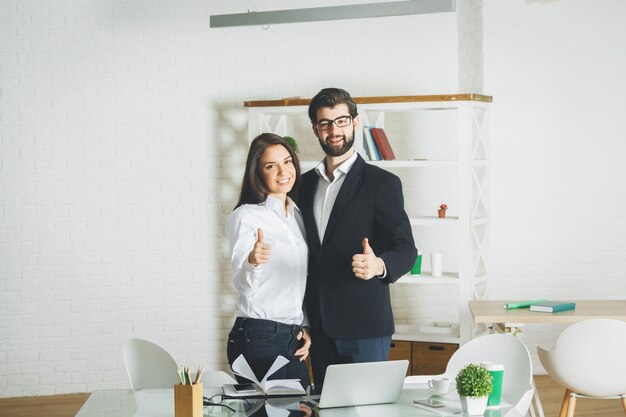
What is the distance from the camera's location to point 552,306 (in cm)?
515

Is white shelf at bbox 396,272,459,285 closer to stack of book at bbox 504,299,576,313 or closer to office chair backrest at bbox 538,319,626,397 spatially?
stack of book at bbox 504,299,576,313

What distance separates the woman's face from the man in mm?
202

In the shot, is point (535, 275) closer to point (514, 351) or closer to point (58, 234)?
point (514, 351)

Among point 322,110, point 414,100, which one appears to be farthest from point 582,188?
point 322,110

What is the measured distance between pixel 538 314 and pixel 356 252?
201 centimetres

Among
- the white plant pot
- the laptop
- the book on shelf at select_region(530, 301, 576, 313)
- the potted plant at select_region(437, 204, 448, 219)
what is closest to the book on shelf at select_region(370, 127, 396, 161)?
the potted plant at select_region(437, 204, 448, 219)

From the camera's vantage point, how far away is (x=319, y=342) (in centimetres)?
357

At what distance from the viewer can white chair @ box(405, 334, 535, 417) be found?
3658 millimetres

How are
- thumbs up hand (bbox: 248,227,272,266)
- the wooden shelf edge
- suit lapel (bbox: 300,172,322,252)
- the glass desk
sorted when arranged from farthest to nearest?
the wooden shelf edge < suit lapel (bbox: 300,172,322,252) < thumbs up hand (bbox: 248,227,272,266) < the glass desk

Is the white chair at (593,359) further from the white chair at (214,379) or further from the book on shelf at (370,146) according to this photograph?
the book on shelf at (370,146)

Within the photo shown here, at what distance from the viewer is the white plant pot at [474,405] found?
111 inches

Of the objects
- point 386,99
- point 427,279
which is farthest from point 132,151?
point 427,279

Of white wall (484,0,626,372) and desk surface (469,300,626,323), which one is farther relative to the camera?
white wall (484,0,626,372)

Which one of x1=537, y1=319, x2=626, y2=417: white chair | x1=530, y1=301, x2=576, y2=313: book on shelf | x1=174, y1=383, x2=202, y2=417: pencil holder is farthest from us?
x1=530, y1=301, x2=576, y2=313: book on shelf
